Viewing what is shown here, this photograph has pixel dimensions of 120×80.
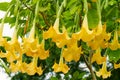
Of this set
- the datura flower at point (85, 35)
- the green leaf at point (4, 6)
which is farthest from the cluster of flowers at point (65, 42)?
the green leaf at point (4, 6)

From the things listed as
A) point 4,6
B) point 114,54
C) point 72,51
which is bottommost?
point 114,54

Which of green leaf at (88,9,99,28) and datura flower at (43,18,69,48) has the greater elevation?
green leaf at (88,9,99,28)

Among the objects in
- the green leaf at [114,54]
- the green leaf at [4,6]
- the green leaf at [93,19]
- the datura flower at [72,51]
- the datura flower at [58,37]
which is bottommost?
the green leaf at [114,54]

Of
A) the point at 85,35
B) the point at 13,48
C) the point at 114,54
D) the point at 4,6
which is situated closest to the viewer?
the point at 85,35

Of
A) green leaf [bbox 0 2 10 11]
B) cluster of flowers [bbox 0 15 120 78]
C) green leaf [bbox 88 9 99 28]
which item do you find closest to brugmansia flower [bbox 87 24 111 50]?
cluster of flowers [bbox 0 15 120 78]

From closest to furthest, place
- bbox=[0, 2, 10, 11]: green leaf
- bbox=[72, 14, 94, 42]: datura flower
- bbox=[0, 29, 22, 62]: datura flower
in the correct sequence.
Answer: bbox=[72, 14, 94, 42]: datura flower
bbox=[0, 29, 22, 62]: datura flower
bbox=[0, 2, 10, 11]: green leaf

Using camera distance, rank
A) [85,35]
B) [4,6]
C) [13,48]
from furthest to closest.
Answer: [4,6] → [13,48] → [85,35]

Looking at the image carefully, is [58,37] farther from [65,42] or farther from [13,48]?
[13,48]

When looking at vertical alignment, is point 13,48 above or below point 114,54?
above

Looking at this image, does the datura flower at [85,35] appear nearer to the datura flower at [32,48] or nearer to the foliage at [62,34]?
the foliage at [62,34]

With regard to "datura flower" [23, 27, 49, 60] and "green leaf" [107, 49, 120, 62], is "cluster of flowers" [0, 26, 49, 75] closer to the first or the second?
"datura flower" [23, 27, 49, 60]

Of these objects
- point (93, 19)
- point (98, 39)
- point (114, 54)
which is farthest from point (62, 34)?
point (114, 54)

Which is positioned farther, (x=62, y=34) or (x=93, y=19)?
(x=93, y=19)

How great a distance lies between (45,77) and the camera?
8023mm
